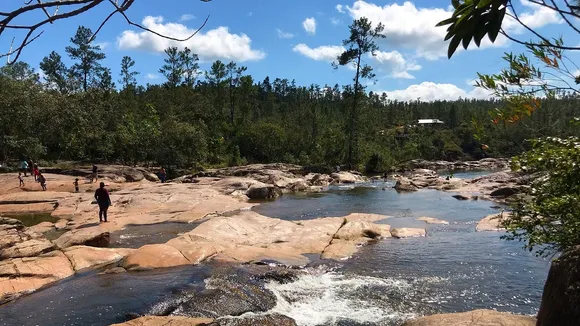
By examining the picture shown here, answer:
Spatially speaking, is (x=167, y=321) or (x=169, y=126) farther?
(x=169, y=126)

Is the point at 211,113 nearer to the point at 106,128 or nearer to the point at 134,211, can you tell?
the point at 106,128

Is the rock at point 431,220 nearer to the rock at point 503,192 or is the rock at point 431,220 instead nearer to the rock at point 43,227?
the rock at point 503,192

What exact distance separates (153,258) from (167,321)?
14.4 ft

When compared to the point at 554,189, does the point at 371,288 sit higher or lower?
lower

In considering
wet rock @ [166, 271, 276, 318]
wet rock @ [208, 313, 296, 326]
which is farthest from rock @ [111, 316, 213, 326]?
wet rock @ [166, 271, 276, 318]

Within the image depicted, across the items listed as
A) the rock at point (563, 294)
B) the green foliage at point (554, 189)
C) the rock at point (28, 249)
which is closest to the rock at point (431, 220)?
the green foliage at point (554, 189)

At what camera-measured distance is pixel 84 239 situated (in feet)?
45.9

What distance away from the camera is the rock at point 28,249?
37.7ft

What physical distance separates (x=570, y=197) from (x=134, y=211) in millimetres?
20034

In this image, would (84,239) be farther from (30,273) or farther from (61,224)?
(61,224)

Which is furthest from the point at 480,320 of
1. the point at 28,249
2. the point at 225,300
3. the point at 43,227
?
the point at 43,227

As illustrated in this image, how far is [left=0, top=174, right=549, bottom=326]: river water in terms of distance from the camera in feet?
29.1

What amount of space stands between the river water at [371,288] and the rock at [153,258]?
46cm

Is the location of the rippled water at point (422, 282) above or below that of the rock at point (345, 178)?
below
